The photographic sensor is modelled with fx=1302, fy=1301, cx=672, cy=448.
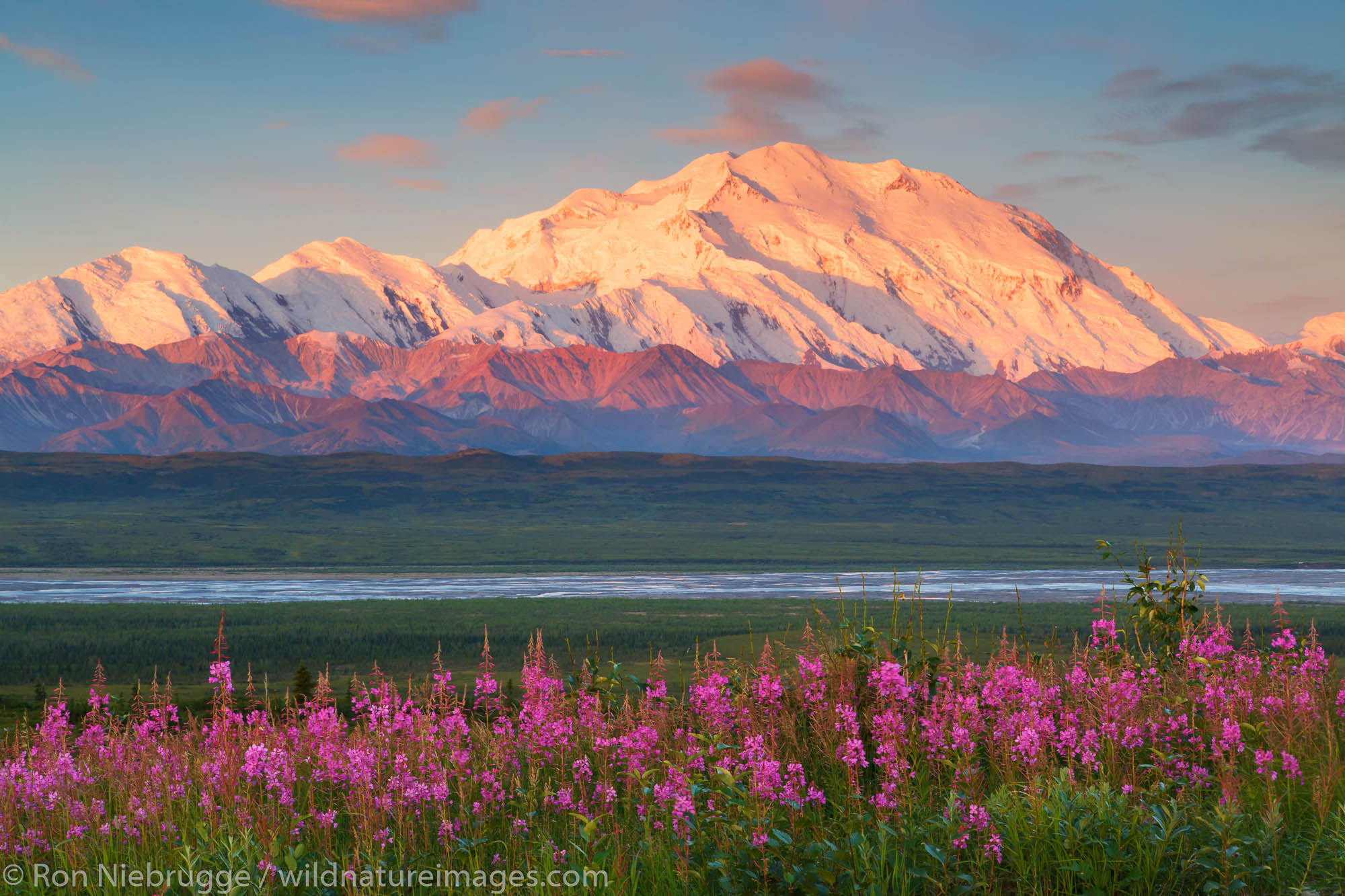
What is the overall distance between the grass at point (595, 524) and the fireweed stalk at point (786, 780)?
93534mm

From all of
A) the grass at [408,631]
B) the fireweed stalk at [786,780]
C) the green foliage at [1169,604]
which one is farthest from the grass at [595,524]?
the fireweed stalk at [786,780]

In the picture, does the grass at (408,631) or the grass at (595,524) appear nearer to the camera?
the grass at (408,631)

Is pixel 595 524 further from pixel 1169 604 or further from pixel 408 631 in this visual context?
pixel 1169 604

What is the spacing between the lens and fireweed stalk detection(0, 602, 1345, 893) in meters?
8.26

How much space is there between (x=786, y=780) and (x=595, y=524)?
152 meters

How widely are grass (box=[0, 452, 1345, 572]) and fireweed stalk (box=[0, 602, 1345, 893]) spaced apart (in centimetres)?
9353

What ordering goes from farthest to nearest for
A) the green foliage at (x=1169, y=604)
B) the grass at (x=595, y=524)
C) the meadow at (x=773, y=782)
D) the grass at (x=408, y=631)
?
the grass at (x=595, y=524), the grass at (x=408, y=631), the green foliage at (x=1169, y=604), the meadow at (x=773, y=782)

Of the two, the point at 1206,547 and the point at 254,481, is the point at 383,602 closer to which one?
the point at 1206,547

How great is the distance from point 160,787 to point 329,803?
130cm

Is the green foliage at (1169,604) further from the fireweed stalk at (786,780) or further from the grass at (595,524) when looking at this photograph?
the grass at (595,524)

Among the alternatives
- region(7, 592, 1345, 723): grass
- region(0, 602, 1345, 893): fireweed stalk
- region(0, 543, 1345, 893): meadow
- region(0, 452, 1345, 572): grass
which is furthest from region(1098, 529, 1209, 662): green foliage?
region(0, 452, 1345, 572): grass

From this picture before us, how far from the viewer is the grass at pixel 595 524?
11469cm

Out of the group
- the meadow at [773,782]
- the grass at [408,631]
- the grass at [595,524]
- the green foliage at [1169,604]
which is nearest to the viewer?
the meadow at [773,782]

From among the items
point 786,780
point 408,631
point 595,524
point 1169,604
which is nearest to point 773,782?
point 786,780
